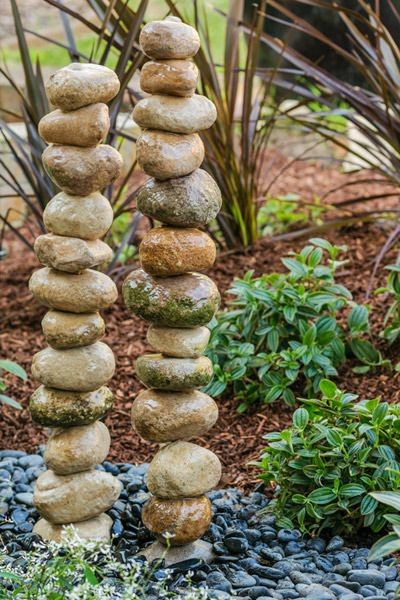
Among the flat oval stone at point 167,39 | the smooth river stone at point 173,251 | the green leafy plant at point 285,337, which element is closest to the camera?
the flat oval stone at point 167,39

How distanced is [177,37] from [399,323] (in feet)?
5.47

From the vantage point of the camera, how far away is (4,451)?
3512 mm

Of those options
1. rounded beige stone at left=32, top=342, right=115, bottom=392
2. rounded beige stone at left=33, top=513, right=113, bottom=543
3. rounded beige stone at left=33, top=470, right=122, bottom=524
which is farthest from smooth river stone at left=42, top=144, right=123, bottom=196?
rounded beige stone at left=33, top=513, right=113, bottom=543

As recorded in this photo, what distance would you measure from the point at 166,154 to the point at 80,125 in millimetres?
249

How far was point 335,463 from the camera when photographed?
2.87 metres

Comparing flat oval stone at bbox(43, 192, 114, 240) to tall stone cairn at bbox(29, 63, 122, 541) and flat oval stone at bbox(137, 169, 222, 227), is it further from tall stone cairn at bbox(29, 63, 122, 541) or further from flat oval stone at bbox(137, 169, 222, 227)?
flat oval stone at bbox(137, 169, 222, 227)

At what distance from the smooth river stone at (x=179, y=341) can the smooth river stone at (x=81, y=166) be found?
45cm

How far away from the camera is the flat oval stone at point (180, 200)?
259 cm

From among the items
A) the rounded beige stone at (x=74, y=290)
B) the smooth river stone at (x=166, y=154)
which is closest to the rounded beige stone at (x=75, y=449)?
the rounded beige stone at (x=74, y=290)

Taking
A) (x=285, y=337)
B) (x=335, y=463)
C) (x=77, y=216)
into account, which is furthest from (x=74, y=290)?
(x=285, y=337)

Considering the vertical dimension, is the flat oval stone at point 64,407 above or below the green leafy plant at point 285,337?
above

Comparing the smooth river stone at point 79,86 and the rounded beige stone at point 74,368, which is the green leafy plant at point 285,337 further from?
the smooth river stone at point 79,86

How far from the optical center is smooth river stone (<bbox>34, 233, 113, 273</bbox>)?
2.62 meters

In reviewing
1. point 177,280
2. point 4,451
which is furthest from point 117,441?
point 177,280
